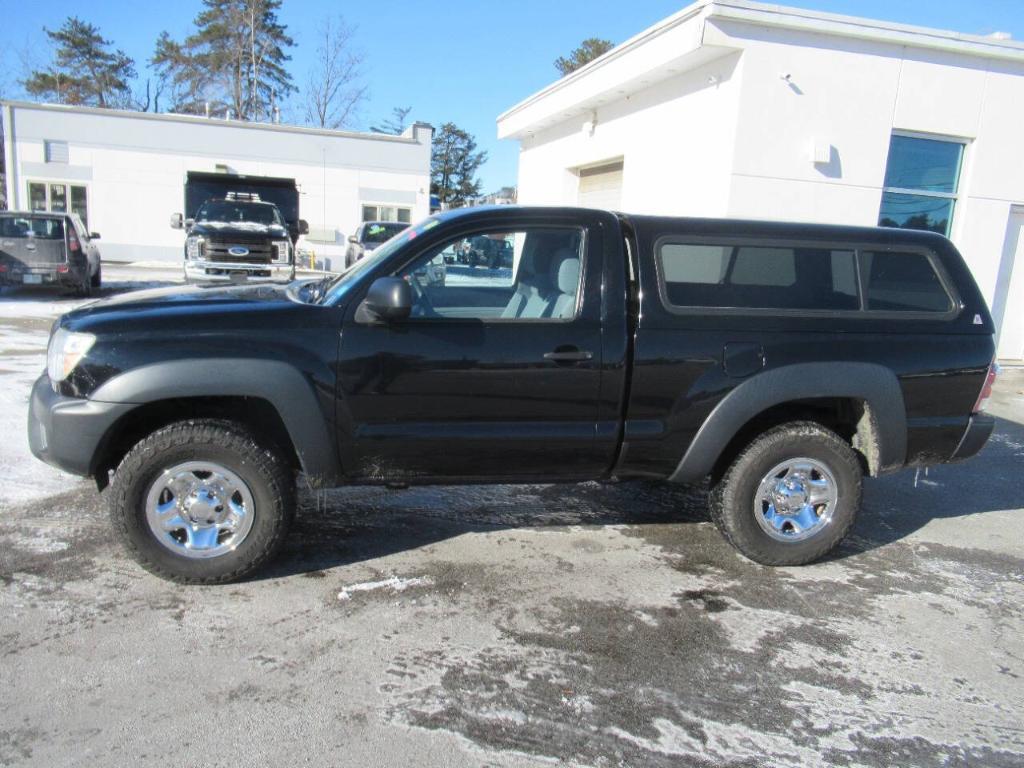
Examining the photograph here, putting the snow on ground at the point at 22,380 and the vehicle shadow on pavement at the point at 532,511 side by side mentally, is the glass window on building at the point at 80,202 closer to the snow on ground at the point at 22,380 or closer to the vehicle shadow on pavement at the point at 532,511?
the snow on ground at the point at 22,380

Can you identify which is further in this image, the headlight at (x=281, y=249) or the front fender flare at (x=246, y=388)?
the headlight at (x=281, y=249)

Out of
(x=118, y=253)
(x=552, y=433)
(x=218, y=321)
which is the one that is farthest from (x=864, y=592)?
(x=118, y=253)

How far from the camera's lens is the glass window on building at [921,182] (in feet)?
31.9

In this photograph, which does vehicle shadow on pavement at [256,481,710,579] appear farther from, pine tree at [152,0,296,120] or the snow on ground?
pine tree at [152,0,296,120]

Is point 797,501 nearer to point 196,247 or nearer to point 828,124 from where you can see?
point 828,124

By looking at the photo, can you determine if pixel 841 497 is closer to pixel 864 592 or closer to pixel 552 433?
pixel 864 592

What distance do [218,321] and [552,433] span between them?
1700mm

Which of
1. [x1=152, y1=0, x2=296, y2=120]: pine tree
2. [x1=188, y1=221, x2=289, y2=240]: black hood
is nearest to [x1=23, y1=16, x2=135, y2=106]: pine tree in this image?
[x1=152, y1=0, x2=296, y2=120]: pine tree

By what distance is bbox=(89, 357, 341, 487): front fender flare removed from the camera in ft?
10.9

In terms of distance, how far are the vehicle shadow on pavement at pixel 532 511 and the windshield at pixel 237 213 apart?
37.4ft

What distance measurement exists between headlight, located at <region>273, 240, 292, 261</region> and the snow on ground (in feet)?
12.5

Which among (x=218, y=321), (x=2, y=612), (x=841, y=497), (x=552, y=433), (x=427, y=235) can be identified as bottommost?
(x=2, y=612)

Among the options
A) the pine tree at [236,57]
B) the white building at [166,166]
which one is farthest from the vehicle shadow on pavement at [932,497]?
the pine tree at [236,57]

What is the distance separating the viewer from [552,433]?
377 centimetres
